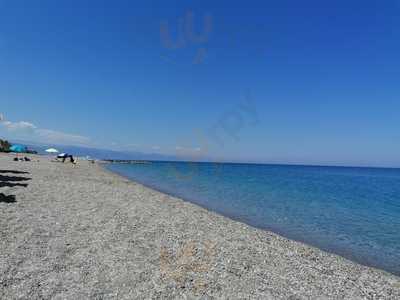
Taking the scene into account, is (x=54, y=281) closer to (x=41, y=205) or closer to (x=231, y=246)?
(x=231, y=246)

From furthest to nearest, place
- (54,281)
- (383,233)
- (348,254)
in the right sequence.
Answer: (383,233) → (348,254) → (54,281)

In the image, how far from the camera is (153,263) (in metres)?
7.85

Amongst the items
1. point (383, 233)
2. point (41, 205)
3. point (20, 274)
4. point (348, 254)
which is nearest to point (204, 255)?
point (20, 274)

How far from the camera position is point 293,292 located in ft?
22.9

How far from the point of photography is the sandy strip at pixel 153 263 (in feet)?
20.7

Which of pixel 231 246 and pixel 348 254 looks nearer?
pixel 231 246

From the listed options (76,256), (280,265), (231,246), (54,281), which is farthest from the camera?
(231,246)

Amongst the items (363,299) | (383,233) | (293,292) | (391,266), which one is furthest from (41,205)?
(383,233)

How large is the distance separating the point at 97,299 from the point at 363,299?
6.11 meters

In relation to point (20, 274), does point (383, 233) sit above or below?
below

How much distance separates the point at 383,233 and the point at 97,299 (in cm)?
1755

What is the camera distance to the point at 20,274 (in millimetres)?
6344

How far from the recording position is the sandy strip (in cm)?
632

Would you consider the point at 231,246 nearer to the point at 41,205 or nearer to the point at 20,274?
the point at 20,274
